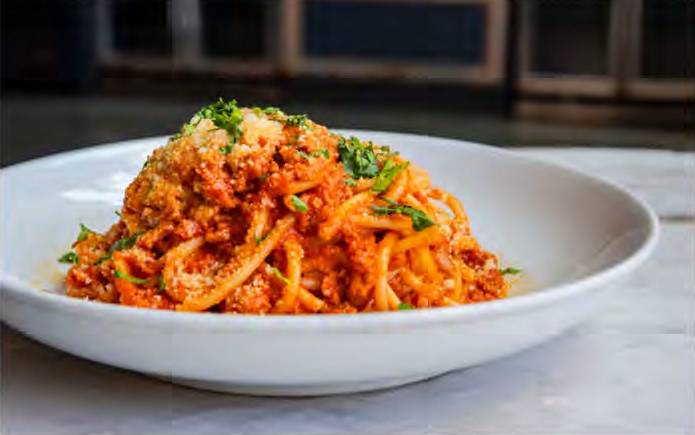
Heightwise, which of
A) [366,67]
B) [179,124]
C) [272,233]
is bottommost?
[179,124]

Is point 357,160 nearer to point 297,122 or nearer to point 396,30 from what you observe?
point 297,122

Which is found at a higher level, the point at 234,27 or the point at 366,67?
the point at 234,27

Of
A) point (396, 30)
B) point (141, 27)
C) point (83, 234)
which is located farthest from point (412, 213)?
point (141, 27)

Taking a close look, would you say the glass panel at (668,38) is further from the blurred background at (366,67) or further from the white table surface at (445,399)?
the white table surface at (445,399)

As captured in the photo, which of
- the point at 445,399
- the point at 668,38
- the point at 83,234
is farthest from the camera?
the point at 668,38

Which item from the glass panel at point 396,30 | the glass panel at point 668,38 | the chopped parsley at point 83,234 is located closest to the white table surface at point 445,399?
the chopped parsley at point 83,234

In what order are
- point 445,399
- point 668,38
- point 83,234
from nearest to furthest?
1. point 445,399
2. point 83,234
3. point 668,38

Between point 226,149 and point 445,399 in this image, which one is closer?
point 445,399

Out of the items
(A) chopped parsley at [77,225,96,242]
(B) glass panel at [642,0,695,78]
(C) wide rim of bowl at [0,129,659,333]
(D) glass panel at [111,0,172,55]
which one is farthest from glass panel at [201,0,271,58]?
(C) wide rim of bowl at [0,129,659,333]
